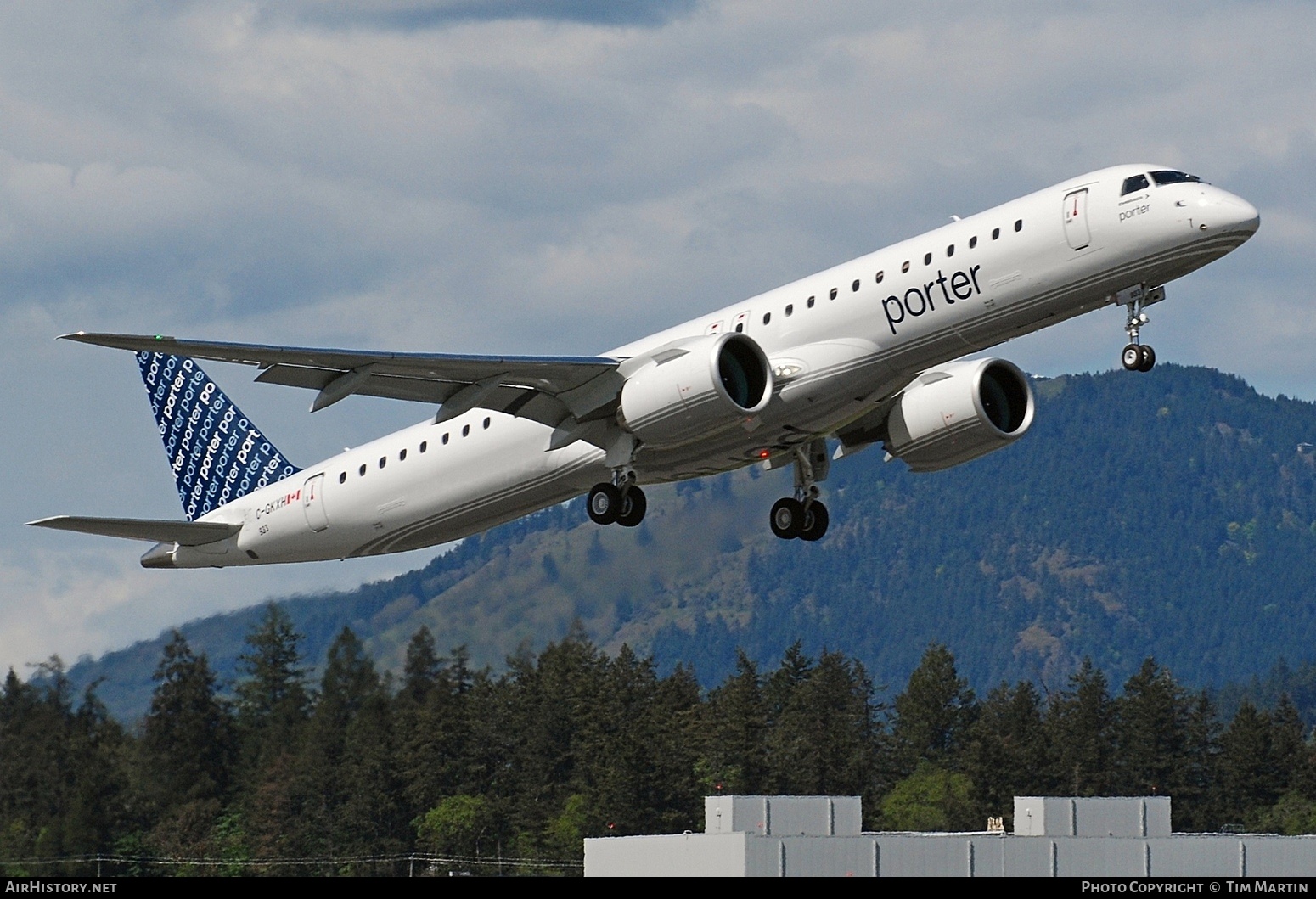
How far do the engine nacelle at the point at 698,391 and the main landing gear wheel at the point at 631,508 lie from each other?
1.90 m

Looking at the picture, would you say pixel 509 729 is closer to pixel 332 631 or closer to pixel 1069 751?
pixel 332 631

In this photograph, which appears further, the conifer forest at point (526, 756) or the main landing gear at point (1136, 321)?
the conifer forest at point (526, 756)

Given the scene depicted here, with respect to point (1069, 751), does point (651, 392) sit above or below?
above

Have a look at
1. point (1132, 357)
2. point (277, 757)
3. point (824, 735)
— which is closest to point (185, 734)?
point (277, 757)

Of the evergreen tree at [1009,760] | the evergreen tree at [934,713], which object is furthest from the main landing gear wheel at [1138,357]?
the evergreen tree at [934,713]

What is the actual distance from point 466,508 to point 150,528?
26.6ft

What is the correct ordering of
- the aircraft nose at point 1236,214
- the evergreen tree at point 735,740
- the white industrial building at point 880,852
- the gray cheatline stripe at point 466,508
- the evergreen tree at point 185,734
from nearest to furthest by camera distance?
the aircraft nose at point 1236,214, the gray cheatline stripe at point 466,508, the white industrial building at point 880,852, the evergreen tree at point 185,734, the evergreen tree at point 735,740

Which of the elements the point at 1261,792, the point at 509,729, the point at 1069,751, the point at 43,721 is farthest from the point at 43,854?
the point at 1261,792

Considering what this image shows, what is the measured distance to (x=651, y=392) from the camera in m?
37.8

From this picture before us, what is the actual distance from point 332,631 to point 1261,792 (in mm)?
54018

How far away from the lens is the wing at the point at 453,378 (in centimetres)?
3694

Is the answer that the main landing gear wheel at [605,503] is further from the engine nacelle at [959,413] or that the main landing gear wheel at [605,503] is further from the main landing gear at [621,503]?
the engine nacelle at [959,413]

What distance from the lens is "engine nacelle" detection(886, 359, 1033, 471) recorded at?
40500 millimetres

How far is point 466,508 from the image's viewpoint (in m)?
42.4
